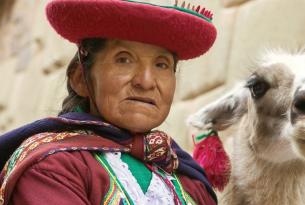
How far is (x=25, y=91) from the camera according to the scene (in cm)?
661

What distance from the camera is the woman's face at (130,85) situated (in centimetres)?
200

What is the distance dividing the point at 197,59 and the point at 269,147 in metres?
1.66

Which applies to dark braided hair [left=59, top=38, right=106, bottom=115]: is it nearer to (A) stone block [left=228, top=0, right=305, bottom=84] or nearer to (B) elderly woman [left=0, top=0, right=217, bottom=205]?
(B) elderly woman [left=0, top=0, right=217, bottom=205]

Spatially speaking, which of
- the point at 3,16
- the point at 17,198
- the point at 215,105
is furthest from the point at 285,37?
the point at 3,16

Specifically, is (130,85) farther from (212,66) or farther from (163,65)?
(212,66)

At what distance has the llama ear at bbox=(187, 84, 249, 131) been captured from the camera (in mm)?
2838

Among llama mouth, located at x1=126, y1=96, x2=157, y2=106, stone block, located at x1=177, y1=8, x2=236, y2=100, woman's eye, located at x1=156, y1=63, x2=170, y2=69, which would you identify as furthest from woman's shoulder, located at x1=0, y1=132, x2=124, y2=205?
stone block, located at x1=177, y1=8, x2=236, y2=100

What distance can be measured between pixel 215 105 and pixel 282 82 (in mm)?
478

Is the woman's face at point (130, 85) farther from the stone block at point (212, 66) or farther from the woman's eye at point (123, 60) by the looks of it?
the stone block at point (212, 66)

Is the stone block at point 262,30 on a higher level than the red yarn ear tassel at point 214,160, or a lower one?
higher

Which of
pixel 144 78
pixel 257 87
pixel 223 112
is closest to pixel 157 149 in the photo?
pixel 144 78

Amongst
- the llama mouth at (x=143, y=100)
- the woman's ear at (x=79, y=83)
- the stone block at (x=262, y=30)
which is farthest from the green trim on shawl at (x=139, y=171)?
the stone block at (x=262, y=30)

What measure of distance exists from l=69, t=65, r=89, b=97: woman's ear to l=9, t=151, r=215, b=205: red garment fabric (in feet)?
0.89

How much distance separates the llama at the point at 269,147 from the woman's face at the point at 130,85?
0.48 m
